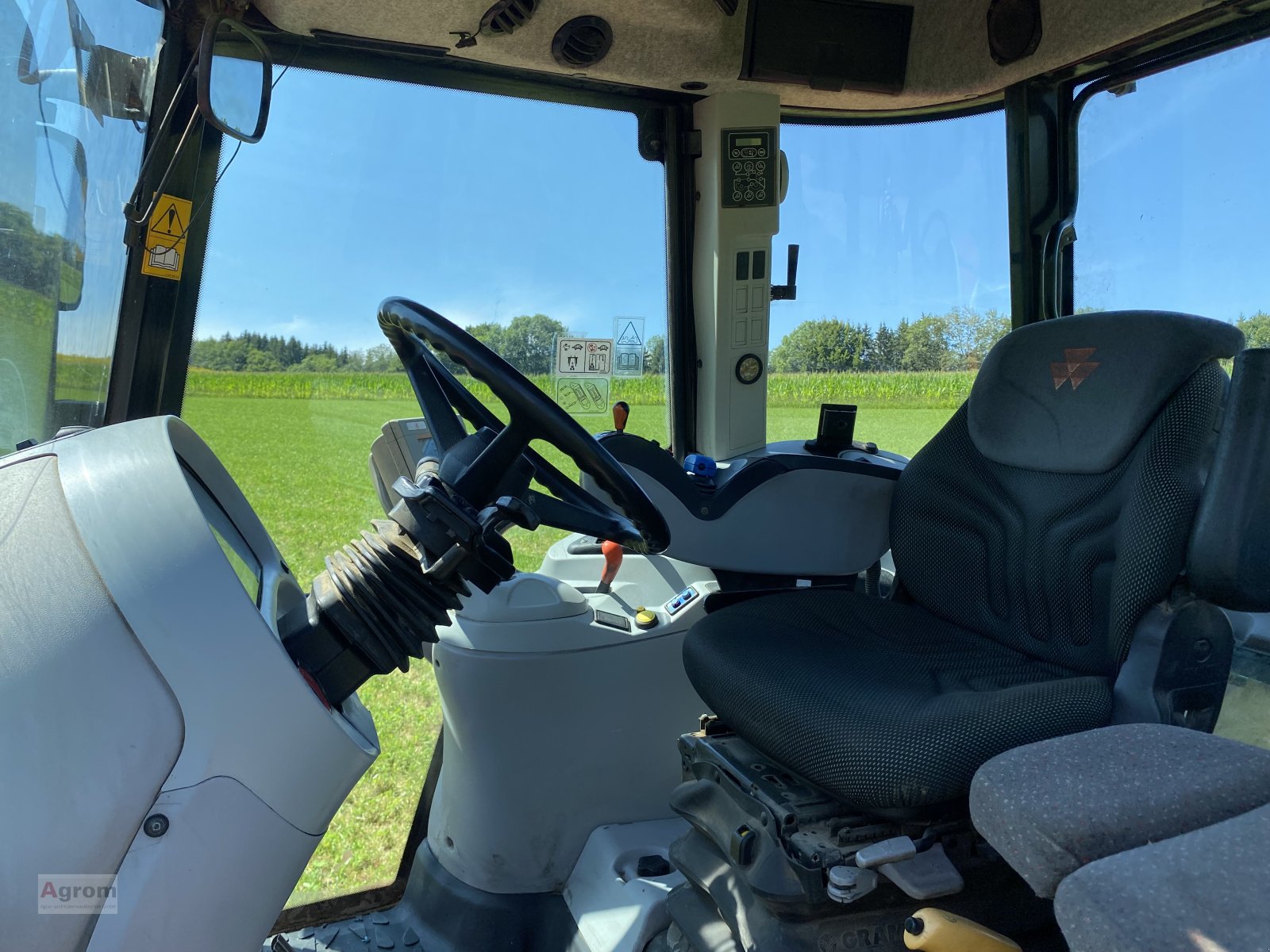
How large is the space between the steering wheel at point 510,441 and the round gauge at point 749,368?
1085 mm

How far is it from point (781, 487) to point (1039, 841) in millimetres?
1319

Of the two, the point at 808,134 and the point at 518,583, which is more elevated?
the point at 808,134

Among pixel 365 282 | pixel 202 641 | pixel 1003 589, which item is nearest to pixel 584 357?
pixel 365 282

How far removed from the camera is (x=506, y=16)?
5.88ft

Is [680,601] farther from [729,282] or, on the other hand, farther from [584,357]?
[729,282]

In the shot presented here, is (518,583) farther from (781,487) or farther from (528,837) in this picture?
(781,487)

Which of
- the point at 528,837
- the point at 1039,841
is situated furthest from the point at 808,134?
the point at 1039,841

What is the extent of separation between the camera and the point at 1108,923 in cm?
62

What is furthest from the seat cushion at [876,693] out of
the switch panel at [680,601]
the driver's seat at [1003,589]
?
the switch panel at [680,601]

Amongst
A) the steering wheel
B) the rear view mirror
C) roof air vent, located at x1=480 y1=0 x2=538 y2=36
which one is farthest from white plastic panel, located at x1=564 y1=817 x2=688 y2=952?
roof air vent, located at x1=480 y1=0 x2=538 y2=36

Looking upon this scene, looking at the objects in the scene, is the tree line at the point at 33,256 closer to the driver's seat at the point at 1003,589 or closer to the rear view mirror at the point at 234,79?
the rear view mirror at the point at 234,79

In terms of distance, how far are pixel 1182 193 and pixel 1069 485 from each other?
0.67 meters

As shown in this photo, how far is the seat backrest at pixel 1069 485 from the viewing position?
136 centimetres

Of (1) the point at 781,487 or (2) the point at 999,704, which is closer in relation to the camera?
(2) the point at 999,704
